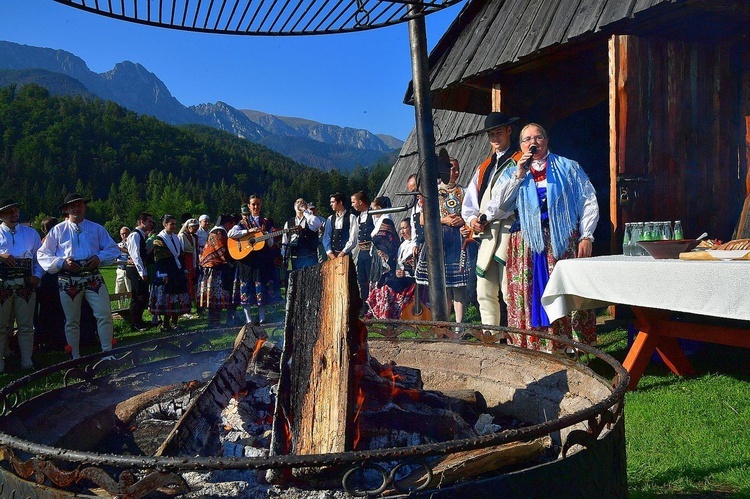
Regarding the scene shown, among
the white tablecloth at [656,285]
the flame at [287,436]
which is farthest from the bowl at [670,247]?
the flame at [287,436]

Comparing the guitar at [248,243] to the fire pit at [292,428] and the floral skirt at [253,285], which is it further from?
the fire pit at [292,428]

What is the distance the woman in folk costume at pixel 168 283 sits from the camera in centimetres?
884

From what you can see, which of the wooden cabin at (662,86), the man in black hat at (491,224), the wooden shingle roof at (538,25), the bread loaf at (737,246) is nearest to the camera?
the bread loaf at (737,246)

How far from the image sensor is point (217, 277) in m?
8.63

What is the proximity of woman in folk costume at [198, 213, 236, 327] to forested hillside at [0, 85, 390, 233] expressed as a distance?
1760 inches

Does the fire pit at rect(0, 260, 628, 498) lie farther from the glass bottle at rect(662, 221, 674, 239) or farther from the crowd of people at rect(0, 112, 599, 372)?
the glass bottle at rect(662, 221, 674, 239)

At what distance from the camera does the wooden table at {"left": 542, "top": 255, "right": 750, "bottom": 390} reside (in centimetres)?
267

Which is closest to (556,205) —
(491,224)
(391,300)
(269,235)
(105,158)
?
(491,224)

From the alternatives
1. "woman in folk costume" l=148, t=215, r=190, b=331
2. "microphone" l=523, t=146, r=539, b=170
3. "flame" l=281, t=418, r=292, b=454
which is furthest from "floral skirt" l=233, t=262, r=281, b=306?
"flame" l=281, t=418, r=292, b=454

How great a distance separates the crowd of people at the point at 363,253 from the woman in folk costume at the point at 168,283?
2cm

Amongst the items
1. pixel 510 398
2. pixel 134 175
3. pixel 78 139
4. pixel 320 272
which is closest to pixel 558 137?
pixel 510 398

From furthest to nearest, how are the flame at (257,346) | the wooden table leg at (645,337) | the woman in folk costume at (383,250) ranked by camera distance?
the woman in folk costume at (383,250), the wooden table leg at (645,337), the flame at (257,346)

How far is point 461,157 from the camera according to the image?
8.51 m

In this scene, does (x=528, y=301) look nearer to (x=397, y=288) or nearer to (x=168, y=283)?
(x=397, y=288)
